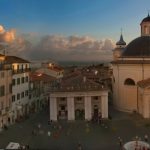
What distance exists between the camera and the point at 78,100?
47.8 meters

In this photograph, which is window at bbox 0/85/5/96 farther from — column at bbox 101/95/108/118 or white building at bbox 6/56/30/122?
column at bbox 101/95/108/118

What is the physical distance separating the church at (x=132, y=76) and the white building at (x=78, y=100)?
5.94 metres

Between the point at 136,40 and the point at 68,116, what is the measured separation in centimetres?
1717

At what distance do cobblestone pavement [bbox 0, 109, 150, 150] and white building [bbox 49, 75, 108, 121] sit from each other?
1770 millimetres

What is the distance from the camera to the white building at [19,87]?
4647 cm

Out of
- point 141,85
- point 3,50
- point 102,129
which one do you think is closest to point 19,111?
point 3,50

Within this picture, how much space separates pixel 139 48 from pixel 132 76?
4.41 metres

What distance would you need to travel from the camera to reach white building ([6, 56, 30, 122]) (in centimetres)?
4647

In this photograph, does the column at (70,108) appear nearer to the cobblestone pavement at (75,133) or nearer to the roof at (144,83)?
the cobblestone pavement at (75,133)

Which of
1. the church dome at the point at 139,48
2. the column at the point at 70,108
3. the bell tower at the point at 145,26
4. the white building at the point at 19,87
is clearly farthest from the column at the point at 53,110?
the bell tower at the point at 145,26

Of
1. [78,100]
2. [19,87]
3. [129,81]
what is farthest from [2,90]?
[129,81]

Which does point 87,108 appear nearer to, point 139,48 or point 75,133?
point 75,133

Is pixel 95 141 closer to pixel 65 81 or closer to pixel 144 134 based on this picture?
pixel 144 134

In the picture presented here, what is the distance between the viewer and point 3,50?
1973 inches
